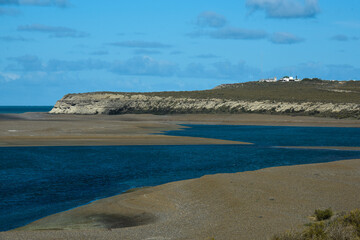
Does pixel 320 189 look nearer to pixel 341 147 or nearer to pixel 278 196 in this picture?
pixel 278 196

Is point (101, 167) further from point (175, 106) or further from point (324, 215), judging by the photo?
point (175, 106)

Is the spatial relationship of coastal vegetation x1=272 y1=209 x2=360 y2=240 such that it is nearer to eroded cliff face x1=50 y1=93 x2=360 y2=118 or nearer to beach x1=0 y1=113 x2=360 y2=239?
beach x1=0 y1=113 x2=360 y2=239

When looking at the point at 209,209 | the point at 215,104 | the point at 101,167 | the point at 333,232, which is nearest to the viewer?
the point at 333,232

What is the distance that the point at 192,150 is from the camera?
125 feet

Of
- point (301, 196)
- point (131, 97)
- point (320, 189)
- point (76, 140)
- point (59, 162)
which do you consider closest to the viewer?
point (301, 196)

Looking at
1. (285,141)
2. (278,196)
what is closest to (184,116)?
(285,141)

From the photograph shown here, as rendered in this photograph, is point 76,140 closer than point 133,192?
No

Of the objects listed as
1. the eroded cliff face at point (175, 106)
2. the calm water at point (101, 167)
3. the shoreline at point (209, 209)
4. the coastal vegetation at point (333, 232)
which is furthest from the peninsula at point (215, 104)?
the coastal vegetation at point (333, 232)

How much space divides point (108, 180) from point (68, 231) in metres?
10.0

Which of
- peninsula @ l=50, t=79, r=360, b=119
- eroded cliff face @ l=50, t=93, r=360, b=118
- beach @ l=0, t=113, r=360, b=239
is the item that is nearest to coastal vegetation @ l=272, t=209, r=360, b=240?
beach @ l=0, t=113, r=360, b=239

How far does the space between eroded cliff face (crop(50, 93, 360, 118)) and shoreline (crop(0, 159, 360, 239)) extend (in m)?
67.3

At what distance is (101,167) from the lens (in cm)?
2820

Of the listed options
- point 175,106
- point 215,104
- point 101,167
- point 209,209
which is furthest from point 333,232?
point 175,106

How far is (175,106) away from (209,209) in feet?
307
